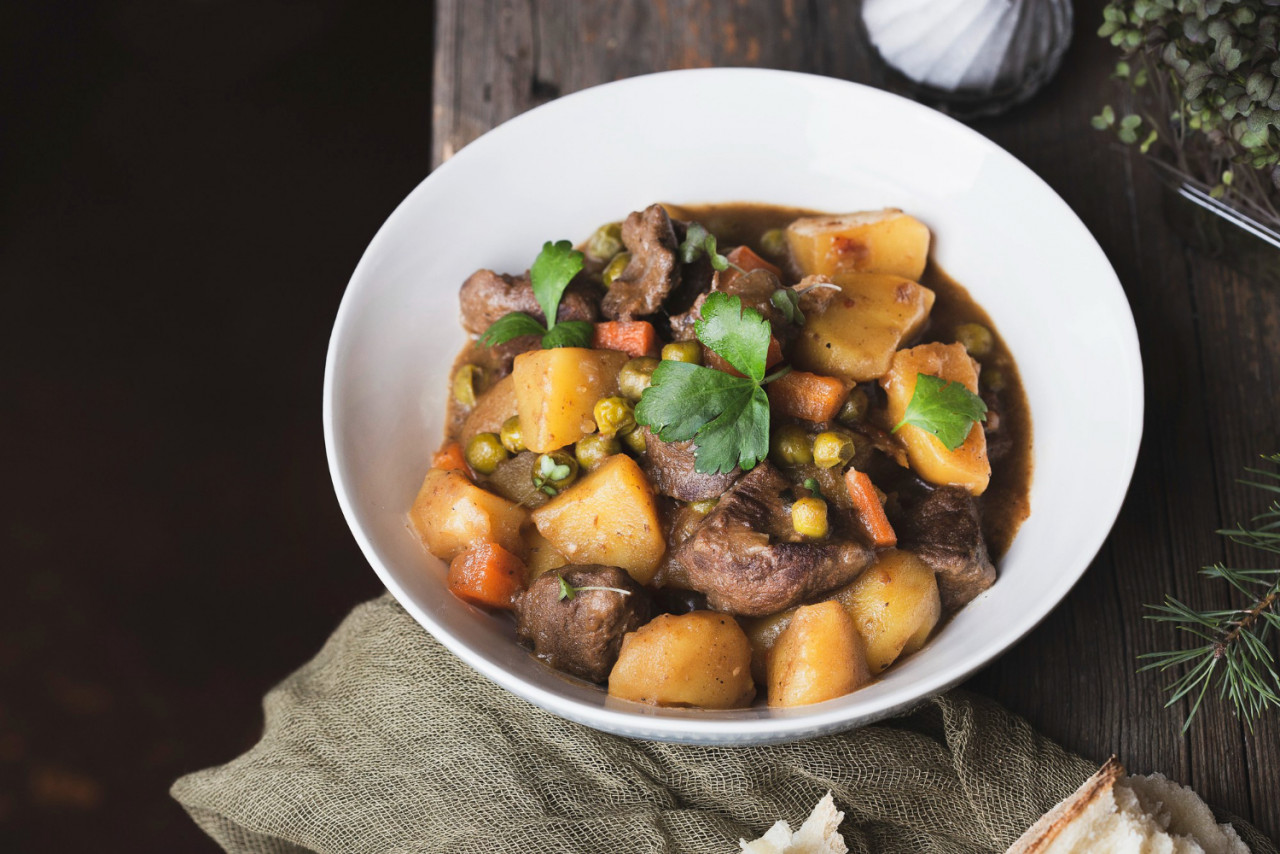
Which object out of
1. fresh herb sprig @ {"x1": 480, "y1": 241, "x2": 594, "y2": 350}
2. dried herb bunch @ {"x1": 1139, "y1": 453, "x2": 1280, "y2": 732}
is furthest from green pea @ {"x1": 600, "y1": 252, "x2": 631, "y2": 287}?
dried herb bunch @ {"x1": 1139, "y1": 453, "x2": 1280, "y2": 732}

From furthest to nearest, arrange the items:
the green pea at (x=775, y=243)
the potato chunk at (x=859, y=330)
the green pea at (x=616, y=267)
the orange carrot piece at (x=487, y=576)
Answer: the green pea at (x=775, y=243)
the green pea at (x=616, y=267)
the potato chunk at (x=859, y=330)
the orange carrot piece at (x=487, y=576)

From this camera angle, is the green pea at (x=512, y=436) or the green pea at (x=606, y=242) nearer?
the green pea at (x=512, y=436)

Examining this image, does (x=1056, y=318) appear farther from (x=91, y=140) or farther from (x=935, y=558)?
(x=91, y=140)

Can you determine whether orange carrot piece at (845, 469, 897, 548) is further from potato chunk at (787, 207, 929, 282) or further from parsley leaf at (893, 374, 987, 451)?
potato chunk at (787, 207, 929, 282)

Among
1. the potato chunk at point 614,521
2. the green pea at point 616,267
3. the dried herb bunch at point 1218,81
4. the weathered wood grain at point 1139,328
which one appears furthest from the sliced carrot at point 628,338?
the dried herb bunch at point 1218,81

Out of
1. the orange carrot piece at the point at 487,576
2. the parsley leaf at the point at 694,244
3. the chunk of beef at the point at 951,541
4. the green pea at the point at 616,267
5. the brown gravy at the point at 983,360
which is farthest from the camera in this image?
the green pea at the point at 616,267

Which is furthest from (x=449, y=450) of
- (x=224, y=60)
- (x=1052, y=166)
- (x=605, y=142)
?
(x=224, y=60)

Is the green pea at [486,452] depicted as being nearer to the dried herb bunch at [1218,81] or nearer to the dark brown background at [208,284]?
the dark brown background at [208,284]
